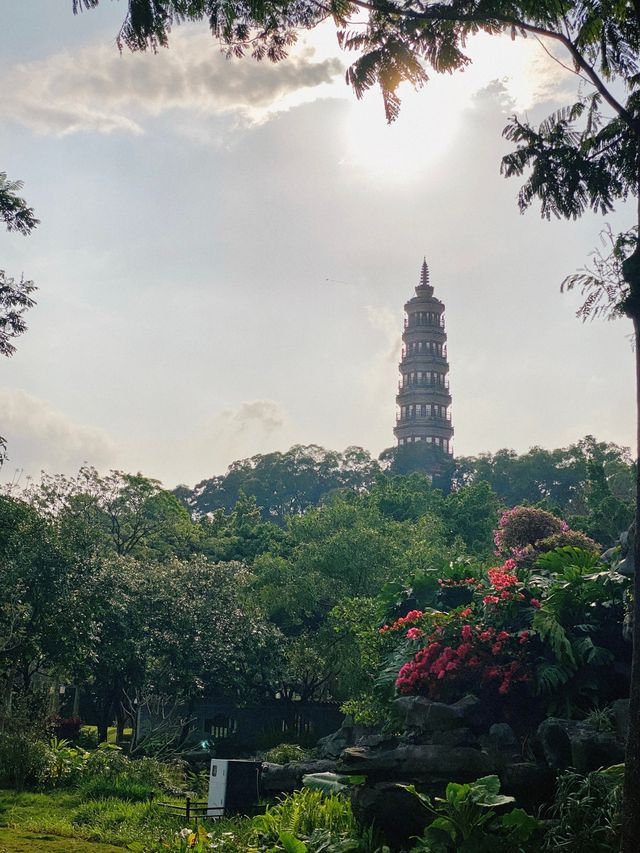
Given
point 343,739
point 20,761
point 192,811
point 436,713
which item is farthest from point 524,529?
point 20,761

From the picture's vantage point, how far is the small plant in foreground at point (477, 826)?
9.58 meters

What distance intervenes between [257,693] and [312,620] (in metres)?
3.21

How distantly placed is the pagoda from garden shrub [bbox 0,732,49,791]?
75.0 meters

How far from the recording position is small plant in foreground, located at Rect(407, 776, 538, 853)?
9.58m

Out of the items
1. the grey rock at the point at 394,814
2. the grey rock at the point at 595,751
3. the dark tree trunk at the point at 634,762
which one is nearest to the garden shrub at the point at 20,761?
the grey rock at the point at 394,814

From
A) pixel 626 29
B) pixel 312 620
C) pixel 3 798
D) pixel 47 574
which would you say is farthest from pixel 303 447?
pixel 626 29

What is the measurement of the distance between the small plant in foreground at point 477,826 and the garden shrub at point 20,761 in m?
10.2

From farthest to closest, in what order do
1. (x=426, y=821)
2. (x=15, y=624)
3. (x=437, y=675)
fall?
(x=15, y=624), (x=437, y=675), (x=426, y=821)

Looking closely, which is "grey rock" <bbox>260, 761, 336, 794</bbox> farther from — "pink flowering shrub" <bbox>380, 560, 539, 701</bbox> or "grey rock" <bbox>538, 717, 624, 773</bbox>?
"grey rock" <bbox>538, 717, 624, 773</bbox>

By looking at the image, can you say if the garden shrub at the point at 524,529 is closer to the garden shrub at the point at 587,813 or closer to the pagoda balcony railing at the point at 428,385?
the garden shrub at the point at 587,813

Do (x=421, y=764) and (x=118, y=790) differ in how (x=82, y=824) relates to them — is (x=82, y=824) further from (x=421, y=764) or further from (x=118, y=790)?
(x=421, y=764)

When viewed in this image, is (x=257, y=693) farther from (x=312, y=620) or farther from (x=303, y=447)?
(x=303, y=447)

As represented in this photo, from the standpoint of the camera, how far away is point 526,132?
11.2 metres

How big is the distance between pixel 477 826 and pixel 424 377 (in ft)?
281
